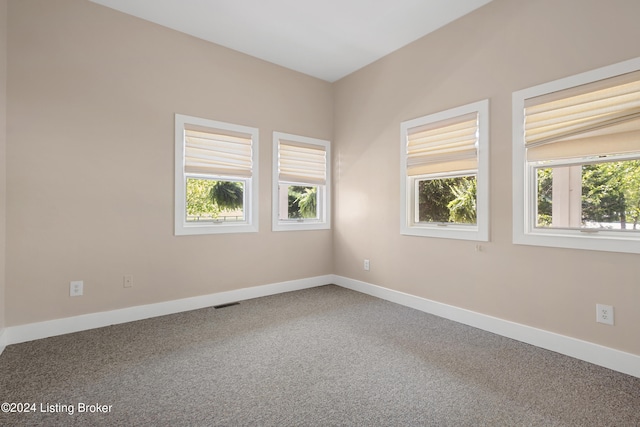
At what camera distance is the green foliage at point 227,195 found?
383 cm

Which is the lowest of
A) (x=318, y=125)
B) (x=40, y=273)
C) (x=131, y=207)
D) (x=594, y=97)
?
(x=40, y=273)

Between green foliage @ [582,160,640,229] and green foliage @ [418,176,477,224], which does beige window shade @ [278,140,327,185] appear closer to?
green foliage @ [418,176,477,224]

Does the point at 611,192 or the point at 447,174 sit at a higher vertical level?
the point at 447,174

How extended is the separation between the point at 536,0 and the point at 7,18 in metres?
4.40

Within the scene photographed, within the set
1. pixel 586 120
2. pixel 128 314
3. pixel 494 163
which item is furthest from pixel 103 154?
pixel 586 120

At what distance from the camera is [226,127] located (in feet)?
12.3

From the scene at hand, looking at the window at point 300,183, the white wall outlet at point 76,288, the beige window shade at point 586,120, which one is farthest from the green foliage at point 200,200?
the beige window shade at point 586,120

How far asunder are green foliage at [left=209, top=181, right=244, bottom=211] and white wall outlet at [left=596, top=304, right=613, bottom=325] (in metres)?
3.58

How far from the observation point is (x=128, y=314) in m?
3.12

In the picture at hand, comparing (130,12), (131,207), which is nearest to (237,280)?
(131,207)

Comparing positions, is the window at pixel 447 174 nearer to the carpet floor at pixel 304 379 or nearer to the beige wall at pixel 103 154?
the carpet floor at pixel 304 379

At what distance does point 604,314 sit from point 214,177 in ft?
12.4

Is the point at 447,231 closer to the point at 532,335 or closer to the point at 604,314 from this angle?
the point at 532,335

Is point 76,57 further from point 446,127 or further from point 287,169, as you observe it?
point 446,127
